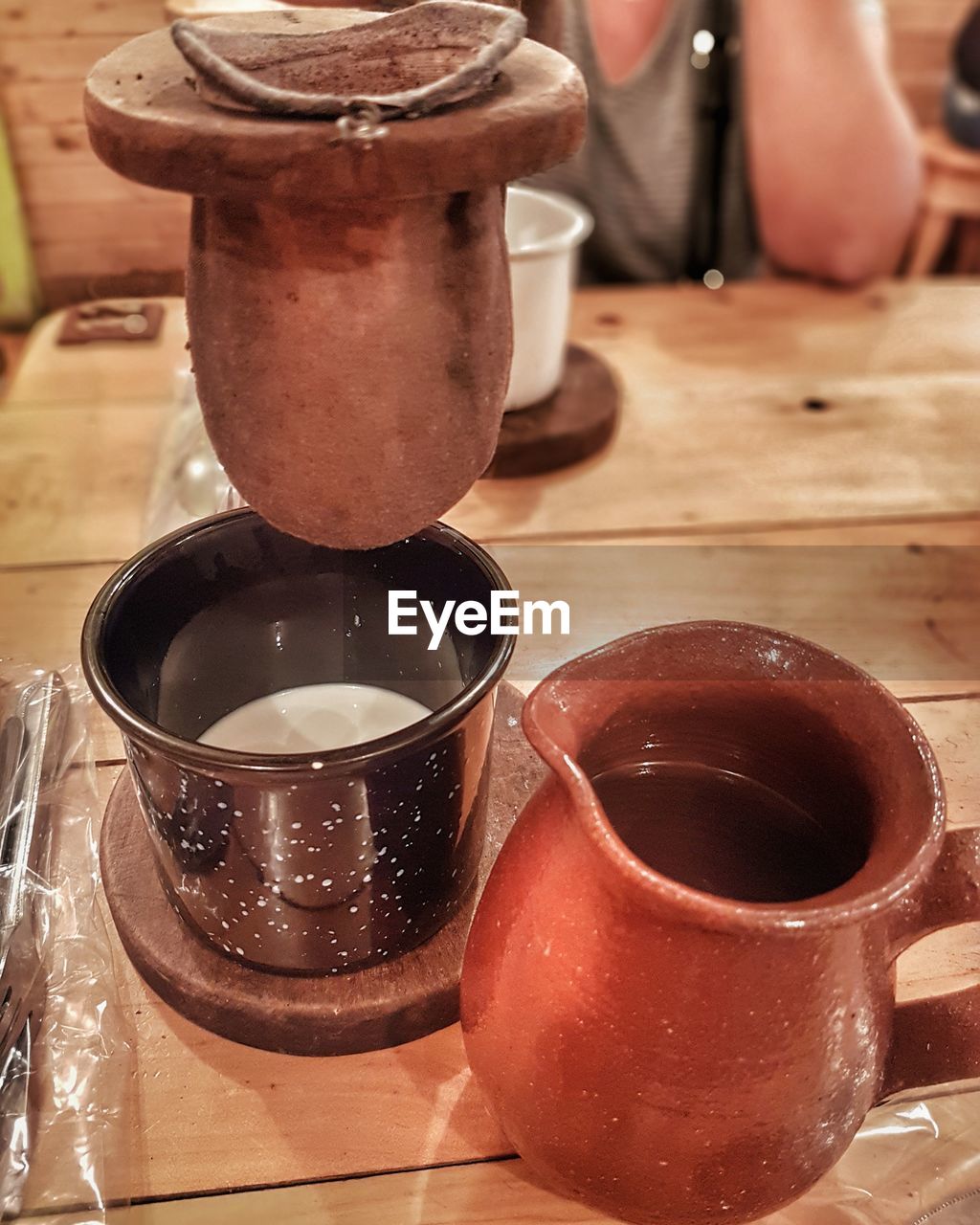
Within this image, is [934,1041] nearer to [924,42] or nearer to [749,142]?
[749,142]

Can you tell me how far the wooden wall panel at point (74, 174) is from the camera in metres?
0.31

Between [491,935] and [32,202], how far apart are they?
29cm

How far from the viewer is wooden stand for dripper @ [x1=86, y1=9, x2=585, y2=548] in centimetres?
22

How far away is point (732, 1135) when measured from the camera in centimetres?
30

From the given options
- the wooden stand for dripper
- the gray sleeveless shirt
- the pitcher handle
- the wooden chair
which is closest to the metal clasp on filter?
A: the wooden stand for dripper

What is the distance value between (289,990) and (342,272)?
0.26 metres

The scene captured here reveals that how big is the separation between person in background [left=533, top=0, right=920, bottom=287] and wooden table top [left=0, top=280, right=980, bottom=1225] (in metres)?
0.11

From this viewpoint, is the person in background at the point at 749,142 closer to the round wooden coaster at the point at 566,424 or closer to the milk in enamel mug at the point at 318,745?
the round wooden coaster at the point at 566,424

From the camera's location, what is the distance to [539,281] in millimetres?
595

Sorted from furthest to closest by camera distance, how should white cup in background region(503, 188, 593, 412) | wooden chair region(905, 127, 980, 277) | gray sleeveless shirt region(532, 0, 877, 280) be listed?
wooden chair region(905, 127, 980, 277)
gray sleeveless shirt region(532, 0, 877, 280)
white cup in background region(503, 188, 593, 412)

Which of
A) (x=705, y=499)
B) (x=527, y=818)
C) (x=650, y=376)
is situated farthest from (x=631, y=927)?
(x=650, y=376)

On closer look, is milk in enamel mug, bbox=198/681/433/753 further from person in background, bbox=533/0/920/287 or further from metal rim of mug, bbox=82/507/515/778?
person in background, bbox=533/0/920/287

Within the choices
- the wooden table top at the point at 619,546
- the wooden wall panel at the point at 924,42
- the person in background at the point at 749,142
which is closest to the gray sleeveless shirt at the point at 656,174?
the person in background at the point at 749,142

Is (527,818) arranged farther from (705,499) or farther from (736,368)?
(736,368)
